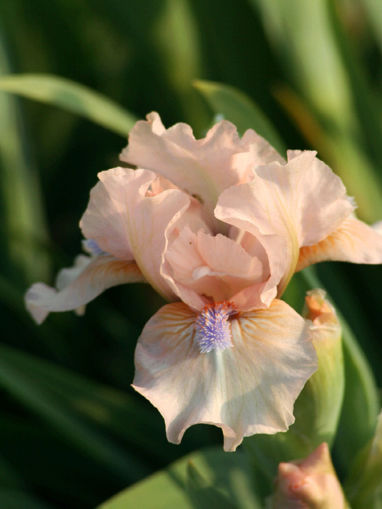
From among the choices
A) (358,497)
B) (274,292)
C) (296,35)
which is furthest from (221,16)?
(358,497)

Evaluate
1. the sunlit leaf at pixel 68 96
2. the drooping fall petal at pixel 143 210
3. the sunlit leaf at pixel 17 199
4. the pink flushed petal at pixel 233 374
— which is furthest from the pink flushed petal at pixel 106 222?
the sunlit leaf at pixel 17 199

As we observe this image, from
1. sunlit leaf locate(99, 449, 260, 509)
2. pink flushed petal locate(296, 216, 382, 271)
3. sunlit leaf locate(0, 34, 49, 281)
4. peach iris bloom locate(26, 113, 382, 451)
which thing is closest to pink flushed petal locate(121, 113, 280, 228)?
peach iris bloom locate(26, 113, 382, 451)

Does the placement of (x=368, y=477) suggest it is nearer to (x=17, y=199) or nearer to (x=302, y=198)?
(x=302, y=198)

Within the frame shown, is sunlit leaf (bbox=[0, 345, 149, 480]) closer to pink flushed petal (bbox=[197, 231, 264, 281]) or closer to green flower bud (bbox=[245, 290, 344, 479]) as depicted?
green flower bud (bbox=[245, 290, 344, 479])

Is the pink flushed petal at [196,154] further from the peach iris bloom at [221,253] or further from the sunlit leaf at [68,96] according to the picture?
the sunlit leaf at [68,96]

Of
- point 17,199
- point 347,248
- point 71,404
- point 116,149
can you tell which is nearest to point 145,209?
point 347,248

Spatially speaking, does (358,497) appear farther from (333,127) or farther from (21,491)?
(333,127)
